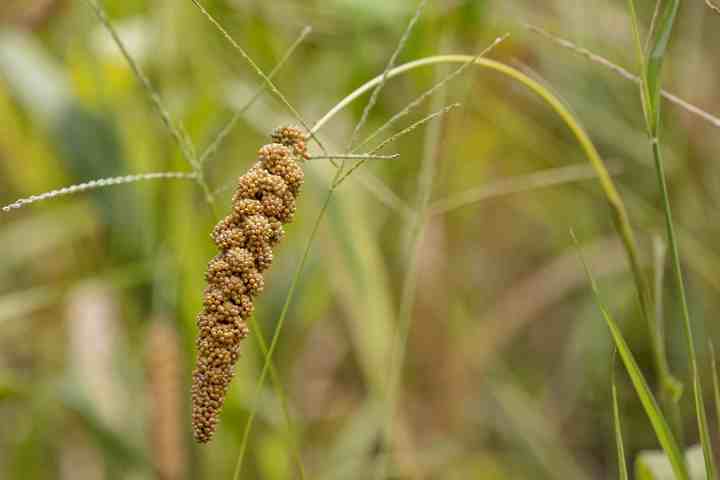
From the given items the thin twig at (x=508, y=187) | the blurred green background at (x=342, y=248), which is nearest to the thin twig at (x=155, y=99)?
the thin twig at (x=508, y=187)

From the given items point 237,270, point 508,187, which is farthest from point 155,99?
point 508,187

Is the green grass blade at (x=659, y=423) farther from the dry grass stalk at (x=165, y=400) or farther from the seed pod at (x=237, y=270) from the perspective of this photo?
the dry grass stalk at (x=165, y=400)

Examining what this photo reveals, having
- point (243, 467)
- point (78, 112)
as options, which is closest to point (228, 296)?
point (243, 467)

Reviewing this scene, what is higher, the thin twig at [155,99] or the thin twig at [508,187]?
the thin twig at [508,187]

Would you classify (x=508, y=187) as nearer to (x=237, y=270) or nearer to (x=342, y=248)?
(x=342, y=248)

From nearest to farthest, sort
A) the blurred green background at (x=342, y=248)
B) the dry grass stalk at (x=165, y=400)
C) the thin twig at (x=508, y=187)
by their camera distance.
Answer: the thin twig at (x=508, y=187) → the dry grass stalk at (x=165, y=400) → the blurred green background at (x=342, y=248)

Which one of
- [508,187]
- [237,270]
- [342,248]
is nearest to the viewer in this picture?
[237,270]
